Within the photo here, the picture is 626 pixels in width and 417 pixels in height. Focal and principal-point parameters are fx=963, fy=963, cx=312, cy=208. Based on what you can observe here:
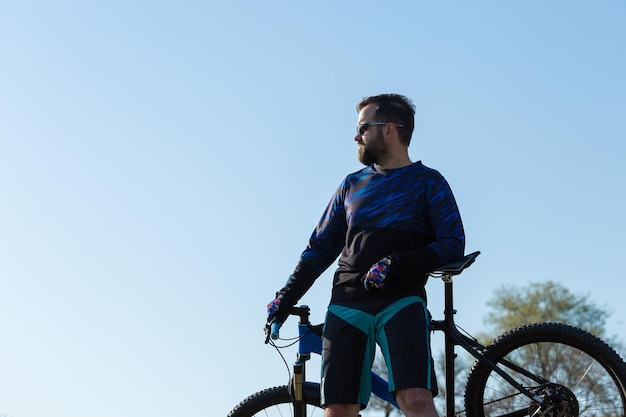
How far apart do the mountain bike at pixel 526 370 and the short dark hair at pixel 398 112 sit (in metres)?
0.75

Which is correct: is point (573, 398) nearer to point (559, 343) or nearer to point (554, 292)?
point (559, 343)

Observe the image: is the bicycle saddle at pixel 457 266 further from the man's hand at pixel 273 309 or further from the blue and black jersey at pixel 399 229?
the man's hand at pixel 273 309

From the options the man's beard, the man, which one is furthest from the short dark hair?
the man's beard

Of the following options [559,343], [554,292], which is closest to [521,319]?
[554,292]

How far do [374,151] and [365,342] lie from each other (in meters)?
1.01

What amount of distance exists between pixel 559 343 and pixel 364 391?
115 cm

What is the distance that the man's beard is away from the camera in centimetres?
508

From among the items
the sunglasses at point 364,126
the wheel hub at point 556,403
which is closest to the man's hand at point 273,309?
the sunglasses at point 364,126

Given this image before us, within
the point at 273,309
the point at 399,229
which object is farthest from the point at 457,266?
the point at 273,309

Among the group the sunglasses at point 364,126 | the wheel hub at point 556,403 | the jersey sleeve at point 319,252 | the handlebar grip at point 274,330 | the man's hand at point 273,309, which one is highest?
the sunglasses at point 364,126

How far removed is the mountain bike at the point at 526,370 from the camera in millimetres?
5012

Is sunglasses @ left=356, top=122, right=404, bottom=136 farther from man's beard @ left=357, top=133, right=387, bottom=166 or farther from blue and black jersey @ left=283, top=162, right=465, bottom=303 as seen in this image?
blue and black jersey @ left=283, top=162, right=465, bottom=303

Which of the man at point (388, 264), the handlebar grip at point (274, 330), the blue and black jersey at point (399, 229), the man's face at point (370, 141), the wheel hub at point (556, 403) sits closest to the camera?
the man at point (388, 264)

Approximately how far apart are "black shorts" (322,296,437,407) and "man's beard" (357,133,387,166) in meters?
0.79
